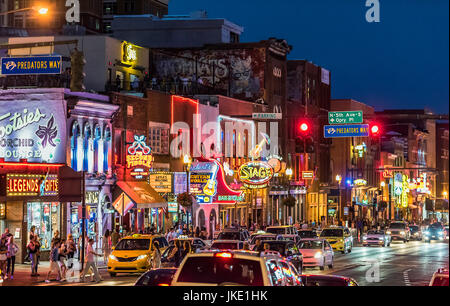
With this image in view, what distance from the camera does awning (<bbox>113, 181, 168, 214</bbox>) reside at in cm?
5344

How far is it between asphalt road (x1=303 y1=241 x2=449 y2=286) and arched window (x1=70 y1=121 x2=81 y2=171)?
47.9 ft

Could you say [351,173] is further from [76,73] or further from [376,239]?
[76,73]

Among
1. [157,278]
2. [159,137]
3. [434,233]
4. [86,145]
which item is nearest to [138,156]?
[86,145]

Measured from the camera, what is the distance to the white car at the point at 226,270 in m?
15.2

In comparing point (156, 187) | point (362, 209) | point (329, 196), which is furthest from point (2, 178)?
point (362, 209)

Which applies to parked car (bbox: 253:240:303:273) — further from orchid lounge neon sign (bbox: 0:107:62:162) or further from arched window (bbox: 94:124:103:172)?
arched window (bbox: 94:124:103:172)

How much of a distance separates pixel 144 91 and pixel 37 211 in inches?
552

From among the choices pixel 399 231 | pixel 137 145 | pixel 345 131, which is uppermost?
pixel 345 131

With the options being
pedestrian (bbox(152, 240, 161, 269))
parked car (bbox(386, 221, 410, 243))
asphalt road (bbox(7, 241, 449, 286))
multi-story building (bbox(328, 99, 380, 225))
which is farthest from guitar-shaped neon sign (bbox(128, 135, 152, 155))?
multi-story building (bbox(328, 99, 380, 225))

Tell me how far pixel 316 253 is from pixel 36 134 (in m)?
16.7

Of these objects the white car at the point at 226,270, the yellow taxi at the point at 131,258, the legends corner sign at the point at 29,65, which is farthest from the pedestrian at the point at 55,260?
the white car at the point at 226,270

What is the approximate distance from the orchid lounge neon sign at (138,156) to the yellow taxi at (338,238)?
11.4m

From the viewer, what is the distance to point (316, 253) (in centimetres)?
4088

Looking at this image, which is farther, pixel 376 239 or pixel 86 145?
pixel 376 239
